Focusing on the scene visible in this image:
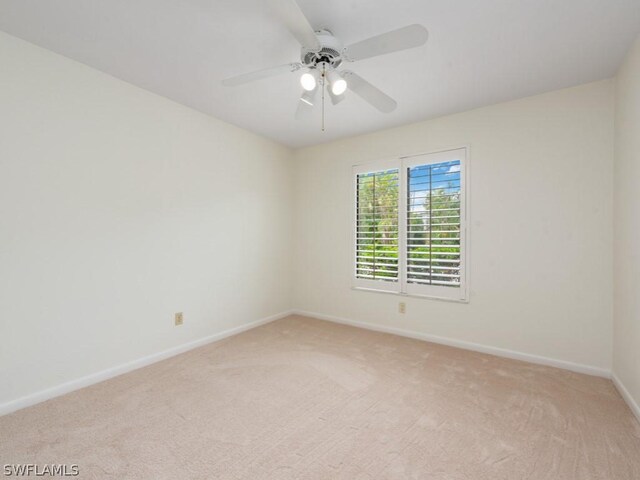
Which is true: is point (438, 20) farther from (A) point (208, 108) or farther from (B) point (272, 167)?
(B) point (272, 167)

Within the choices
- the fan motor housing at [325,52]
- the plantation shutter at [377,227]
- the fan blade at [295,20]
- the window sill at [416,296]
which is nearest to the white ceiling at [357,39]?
the fan motor housing at [325,52]

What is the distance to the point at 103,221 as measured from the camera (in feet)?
7.84

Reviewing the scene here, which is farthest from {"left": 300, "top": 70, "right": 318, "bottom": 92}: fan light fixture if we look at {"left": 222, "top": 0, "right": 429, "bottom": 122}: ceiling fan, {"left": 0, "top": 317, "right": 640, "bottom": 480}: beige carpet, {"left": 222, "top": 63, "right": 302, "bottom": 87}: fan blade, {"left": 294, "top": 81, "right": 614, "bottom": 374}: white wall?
{"left": 0, "top": 317, "right": 640, "bottom": 480}: beige carpet

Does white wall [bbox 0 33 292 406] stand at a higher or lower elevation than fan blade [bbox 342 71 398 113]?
lower

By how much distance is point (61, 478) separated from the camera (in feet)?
4.62

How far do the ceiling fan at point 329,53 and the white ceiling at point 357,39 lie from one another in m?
0.17

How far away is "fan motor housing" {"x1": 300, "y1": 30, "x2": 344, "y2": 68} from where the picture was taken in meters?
1.77

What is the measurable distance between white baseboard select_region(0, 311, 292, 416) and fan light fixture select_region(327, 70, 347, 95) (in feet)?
8.56

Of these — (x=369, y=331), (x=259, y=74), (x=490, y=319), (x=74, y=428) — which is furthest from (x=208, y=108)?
(x=490, y=319)

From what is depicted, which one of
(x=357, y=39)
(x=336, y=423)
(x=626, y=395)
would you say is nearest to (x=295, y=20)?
(x=357, y=39)

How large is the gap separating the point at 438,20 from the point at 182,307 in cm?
301

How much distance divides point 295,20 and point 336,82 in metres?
0.46

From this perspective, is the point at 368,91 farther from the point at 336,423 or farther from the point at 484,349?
the point at 484,349

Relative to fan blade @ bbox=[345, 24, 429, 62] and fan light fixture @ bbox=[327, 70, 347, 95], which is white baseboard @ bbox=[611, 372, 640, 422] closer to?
fan blade @ bbox=[345, 24, 429, 62]
